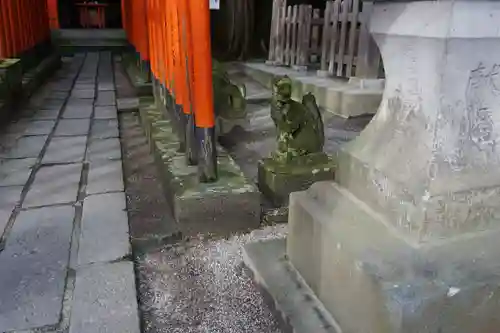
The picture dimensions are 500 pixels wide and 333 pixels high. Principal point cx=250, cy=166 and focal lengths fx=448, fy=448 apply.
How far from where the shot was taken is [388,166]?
1.25m

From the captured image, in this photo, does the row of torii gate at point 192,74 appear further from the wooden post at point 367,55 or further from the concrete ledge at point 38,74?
the concrete ledge at point 38,74

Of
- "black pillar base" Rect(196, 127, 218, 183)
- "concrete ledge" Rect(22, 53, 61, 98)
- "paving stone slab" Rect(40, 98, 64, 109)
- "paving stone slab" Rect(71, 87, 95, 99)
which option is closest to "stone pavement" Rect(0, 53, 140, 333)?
"black pillar base" Rect(196, 127, 218, 183)

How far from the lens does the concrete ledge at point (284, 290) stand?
4.50 feet

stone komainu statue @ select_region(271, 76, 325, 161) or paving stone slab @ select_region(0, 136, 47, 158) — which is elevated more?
stone komainu statue @ select_region(271, 76, 325, 161)

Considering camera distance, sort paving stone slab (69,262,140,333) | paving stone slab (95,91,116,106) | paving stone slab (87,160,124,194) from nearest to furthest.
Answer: paving stone slab (69,262,140,333) → paving stone slab (87,160,124,194) → paving stone slab (95,91,116,106)

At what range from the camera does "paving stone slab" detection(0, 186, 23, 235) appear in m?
2.29

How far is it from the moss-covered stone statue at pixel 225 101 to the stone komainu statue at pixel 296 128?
40.7 inches

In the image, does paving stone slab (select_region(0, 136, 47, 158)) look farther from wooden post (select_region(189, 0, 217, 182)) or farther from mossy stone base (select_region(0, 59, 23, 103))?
wooden post (select_region(189, 0, 217, 182))

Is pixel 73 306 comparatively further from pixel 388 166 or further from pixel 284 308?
pixel 388 166

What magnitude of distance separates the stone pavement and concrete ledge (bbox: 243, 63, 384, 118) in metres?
2.21

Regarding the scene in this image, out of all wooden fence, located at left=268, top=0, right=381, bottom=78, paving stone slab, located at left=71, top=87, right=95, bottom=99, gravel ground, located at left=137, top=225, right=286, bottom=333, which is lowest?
gravel ground, located at left=137, top=225, right=286, bottom=333

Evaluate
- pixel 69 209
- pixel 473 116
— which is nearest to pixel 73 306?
pixel 69 209

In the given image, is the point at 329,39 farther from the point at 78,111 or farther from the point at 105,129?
the point at 78,111

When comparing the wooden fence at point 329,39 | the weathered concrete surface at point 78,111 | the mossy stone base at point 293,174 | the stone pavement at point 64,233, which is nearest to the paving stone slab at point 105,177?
the stone pavement at point 64,233
